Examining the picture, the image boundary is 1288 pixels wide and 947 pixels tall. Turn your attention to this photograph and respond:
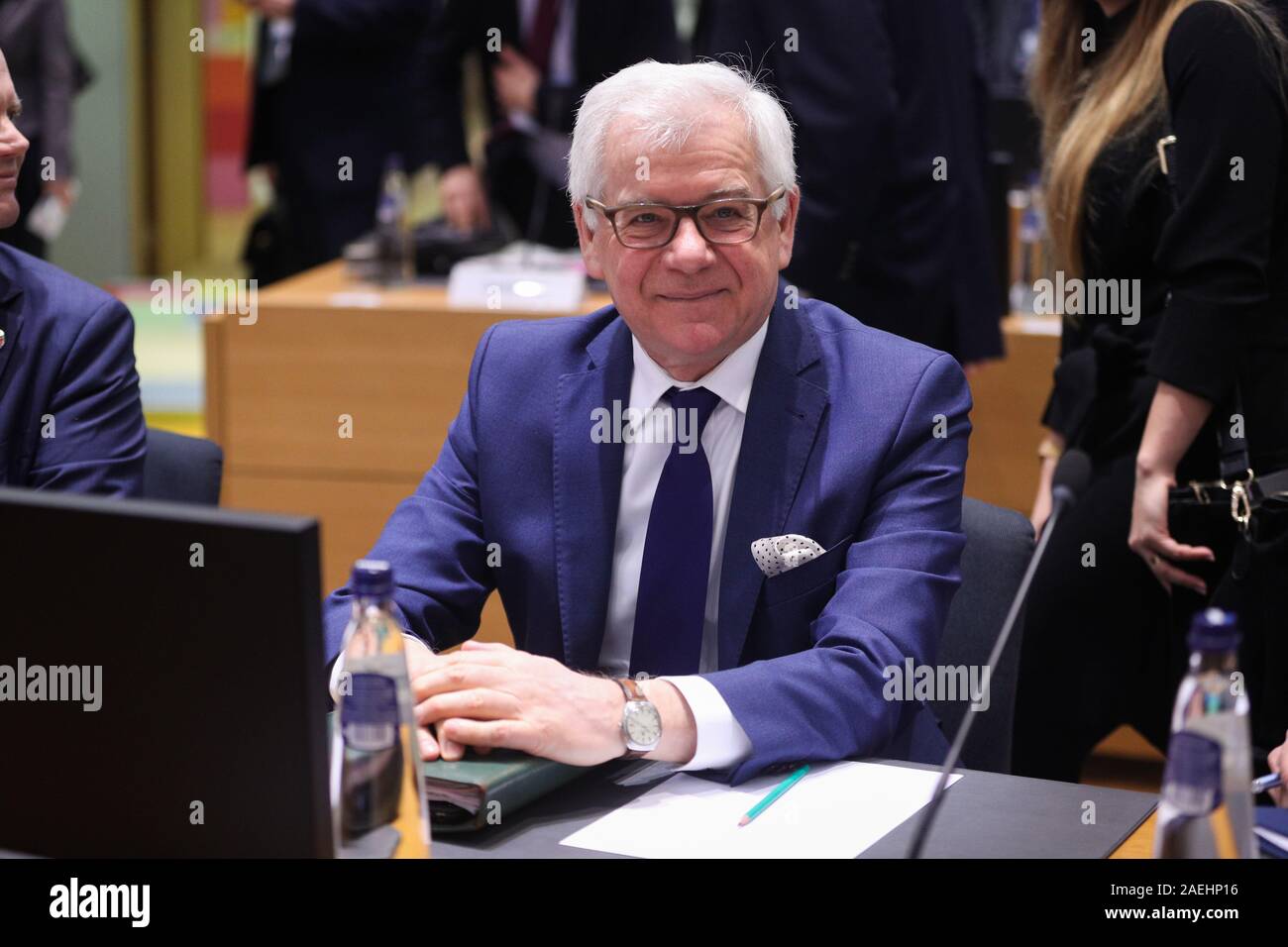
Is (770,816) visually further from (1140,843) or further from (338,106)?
(338,106)

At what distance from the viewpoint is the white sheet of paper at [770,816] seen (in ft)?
5.08

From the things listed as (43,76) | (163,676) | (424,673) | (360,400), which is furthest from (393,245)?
(163,676)

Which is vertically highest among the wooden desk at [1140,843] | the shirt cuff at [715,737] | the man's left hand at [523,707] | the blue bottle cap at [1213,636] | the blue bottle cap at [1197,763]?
the blue bottle cap at [1213,636]

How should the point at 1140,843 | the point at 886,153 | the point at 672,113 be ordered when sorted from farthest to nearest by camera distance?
the point at 886,153, the point at 672,113, the point at 1140,843

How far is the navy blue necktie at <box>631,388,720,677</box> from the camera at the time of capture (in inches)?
82.7

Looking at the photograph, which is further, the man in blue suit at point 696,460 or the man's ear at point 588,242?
the man's ear at point 588,242

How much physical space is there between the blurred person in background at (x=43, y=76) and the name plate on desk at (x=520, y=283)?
1656 millimetres

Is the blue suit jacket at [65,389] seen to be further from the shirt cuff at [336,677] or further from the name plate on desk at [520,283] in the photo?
the name plate on desk at [520,283]

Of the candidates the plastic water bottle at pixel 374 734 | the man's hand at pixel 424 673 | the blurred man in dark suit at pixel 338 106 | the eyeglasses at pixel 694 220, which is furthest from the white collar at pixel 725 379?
the blurred man in dark suit at pixel 338 106

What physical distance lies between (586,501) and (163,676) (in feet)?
3.11

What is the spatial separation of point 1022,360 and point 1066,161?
5.44 feet

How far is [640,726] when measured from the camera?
170cm

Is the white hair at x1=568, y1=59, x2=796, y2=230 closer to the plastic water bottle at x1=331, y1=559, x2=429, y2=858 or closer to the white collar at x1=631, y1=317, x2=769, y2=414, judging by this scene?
the white collar at x1=631, y1=317, x2=769, y2=414
